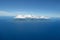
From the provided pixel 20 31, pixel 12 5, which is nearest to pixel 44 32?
pixel 20 31

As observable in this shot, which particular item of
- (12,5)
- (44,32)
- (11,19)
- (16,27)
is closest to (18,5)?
(12,5)

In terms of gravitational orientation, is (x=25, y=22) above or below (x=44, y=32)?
above

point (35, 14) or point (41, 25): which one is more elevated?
point (35, 14)

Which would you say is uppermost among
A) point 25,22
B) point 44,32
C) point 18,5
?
point 18,5

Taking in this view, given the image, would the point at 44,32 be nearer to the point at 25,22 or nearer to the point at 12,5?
the point at 25,22

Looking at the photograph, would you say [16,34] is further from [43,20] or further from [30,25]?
[43,20]
